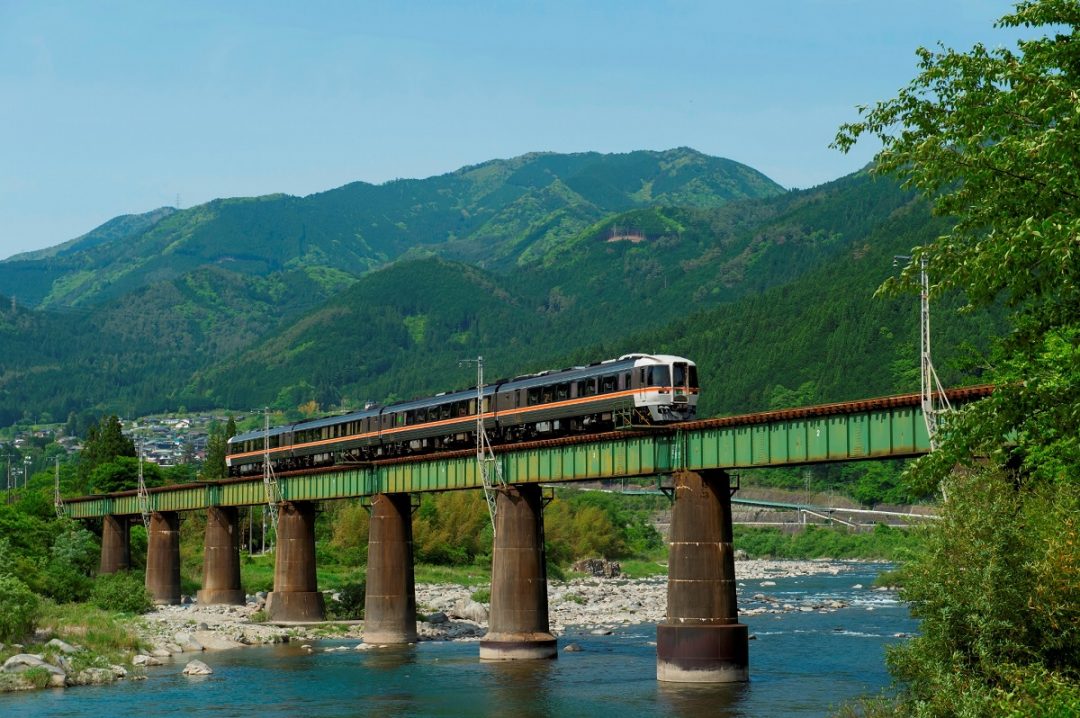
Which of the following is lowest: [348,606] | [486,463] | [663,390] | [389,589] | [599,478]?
[348,606]

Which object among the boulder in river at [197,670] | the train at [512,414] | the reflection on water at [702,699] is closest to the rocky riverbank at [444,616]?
the boulder in river at [197,670]

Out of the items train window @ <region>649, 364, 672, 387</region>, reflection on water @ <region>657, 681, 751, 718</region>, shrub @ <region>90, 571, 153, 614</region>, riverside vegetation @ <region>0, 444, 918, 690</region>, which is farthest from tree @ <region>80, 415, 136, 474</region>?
reflection on water @ <region>657, 681, 751, 718</region>

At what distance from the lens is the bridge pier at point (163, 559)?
12400 cm

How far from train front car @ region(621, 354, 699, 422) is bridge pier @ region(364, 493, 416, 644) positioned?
24493 mm

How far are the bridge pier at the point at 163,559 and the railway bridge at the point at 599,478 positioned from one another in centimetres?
1877

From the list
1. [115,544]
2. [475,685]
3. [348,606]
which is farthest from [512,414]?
[115,544]

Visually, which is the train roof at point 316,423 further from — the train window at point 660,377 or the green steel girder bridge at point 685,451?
the train window at point 660,377

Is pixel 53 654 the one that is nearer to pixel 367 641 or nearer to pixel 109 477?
pixel 367 641

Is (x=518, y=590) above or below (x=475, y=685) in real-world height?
above

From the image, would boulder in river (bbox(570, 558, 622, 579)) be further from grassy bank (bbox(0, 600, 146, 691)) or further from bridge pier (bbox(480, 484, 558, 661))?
bridge pier (bbox(480, 484, 558, 661))

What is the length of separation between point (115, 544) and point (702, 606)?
314ft

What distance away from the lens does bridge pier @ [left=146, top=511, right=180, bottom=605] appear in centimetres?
12400

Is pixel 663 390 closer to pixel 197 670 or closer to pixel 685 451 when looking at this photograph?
pixel 685 451

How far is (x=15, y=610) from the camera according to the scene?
6731 cm
